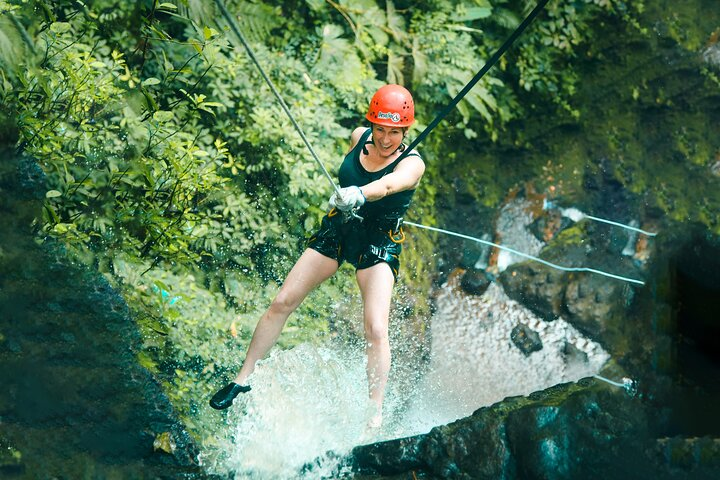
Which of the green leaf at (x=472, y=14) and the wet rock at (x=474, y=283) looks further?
the green leaf at (x=472, y=14)

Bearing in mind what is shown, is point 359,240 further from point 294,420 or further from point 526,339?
point 526,339

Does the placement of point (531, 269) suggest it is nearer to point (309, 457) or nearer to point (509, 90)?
point (509, 90)

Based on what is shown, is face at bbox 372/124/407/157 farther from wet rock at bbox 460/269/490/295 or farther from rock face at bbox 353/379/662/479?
wet rock at bbox 460/269/490/295

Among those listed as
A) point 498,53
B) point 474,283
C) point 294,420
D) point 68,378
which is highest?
point 498,53

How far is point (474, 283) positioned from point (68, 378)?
15.1 ft

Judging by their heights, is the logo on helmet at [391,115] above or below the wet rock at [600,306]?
above

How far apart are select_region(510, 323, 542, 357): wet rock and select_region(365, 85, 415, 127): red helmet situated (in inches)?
147

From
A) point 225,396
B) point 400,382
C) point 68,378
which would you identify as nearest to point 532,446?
point 225,396

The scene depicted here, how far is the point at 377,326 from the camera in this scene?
4.88 metres

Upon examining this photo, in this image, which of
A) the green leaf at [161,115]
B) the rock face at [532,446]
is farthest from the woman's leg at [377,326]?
the green leaf at [161,115]

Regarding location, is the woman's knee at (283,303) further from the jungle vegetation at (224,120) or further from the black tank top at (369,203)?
the jungle vegetation at (224,120)

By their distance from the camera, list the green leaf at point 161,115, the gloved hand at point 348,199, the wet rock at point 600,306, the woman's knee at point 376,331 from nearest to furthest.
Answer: the gloved hand at point 348,199, the woman's knee at point 376,331, the green leaf at point 161,115, the wet rock at point 600,306

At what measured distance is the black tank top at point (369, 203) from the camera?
4.98 meters

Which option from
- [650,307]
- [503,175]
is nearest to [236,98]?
[503,175]
